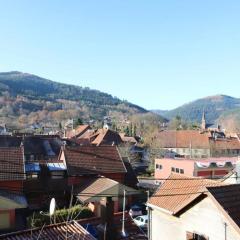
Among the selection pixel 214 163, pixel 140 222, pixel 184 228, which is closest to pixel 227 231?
pixel 184 228

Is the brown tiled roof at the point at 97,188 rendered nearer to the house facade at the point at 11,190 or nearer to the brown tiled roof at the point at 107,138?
the house facade at the point at 11,190

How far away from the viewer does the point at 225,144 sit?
283ft

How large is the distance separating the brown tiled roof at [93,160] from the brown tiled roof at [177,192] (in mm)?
16402

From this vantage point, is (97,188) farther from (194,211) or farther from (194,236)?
(194,211)

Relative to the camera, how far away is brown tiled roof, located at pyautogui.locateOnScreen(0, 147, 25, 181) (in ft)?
109

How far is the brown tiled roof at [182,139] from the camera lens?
89.8m

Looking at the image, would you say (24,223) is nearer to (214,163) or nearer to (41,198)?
(41,198)

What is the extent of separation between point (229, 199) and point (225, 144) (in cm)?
7087

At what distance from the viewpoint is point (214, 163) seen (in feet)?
174

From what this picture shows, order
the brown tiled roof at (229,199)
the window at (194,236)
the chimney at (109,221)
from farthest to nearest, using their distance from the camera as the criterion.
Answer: the chimney at (109,221), the window at (194,236), the brown tiled roof at (229,199)

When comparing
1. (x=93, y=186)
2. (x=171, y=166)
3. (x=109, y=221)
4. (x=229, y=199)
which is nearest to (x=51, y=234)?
(x=109, y=221)

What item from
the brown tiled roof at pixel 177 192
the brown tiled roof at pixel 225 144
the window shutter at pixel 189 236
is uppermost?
the brown tiled roof at pixel 225 144

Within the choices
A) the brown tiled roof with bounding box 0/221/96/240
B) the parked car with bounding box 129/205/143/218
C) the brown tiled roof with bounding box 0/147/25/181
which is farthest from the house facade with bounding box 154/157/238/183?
the brown tiled roof with bounding box 0/221/96/240

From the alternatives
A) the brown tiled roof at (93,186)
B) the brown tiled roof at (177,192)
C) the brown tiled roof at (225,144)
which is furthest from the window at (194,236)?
the brown tiled roof at (225,144)
